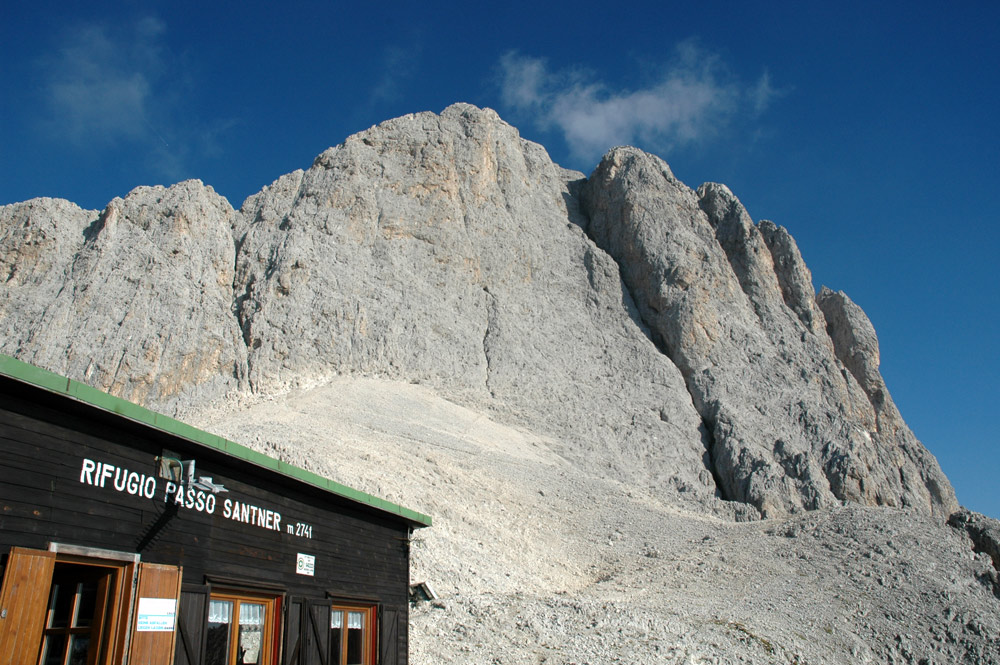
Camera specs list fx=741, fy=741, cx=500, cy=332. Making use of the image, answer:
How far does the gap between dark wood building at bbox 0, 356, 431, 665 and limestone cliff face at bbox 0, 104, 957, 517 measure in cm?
3128

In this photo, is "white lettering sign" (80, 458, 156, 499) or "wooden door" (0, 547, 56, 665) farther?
"white lettering sign" (80, 458, 156, 499)

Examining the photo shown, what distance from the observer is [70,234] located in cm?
4934

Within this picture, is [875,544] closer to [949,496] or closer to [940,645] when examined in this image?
[940,645]

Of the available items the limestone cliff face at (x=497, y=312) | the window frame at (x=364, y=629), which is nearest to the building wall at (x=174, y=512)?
the window frame at (x=364, y=629)

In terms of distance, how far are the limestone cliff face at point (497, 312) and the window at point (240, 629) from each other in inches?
1259

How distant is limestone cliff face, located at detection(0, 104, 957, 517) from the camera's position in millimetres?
A: 42156

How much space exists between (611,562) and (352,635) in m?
18.5

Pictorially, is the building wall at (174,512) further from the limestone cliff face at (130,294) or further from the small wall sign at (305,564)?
the limestone cliff face at (130,294)

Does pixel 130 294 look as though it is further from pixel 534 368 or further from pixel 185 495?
pixel 185 495

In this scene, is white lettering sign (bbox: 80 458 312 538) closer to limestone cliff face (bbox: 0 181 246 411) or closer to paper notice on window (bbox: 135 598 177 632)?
paper notice on window (bbox: 135 598 177 632)

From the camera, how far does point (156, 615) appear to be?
25.9 feet

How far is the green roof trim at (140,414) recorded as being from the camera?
685 centimetres

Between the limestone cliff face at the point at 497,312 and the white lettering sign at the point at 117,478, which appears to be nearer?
the white lettering sign at the point at 117,478

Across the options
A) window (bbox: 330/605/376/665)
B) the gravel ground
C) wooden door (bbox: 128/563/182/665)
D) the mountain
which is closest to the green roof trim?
wooden door (bbox: 128/563/182/665)
